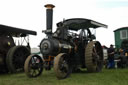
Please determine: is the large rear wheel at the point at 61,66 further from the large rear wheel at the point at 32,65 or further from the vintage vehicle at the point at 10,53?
the vintage vehicle at the point at 10,53

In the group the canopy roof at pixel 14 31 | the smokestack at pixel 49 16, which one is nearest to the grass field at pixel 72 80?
the smokestack at pixel 49 16

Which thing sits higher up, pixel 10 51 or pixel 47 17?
pixel 47 17

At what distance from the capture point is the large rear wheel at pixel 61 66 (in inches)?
217

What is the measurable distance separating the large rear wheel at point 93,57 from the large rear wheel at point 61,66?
4.81 feet

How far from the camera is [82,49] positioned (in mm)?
8094

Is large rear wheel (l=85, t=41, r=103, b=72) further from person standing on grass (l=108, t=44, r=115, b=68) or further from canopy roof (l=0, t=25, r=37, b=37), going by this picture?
canopy roof (l=0, t=25, r=37, b=37)

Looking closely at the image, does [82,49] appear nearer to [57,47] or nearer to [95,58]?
[95,58]

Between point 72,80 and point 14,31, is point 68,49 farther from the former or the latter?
point 14,31

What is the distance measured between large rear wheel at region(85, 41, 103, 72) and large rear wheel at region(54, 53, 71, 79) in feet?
4.81

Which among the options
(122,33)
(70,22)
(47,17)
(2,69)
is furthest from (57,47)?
(122,33)

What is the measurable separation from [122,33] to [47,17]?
12.5 m

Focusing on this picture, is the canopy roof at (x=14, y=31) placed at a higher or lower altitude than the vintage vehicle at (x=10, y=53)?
higher

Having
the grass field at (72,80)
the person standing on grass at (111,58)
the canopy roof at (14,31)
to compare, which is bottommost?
the grass field at (72,80)

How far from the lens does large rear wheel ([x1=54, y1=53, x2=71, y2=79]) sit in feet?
18.0
